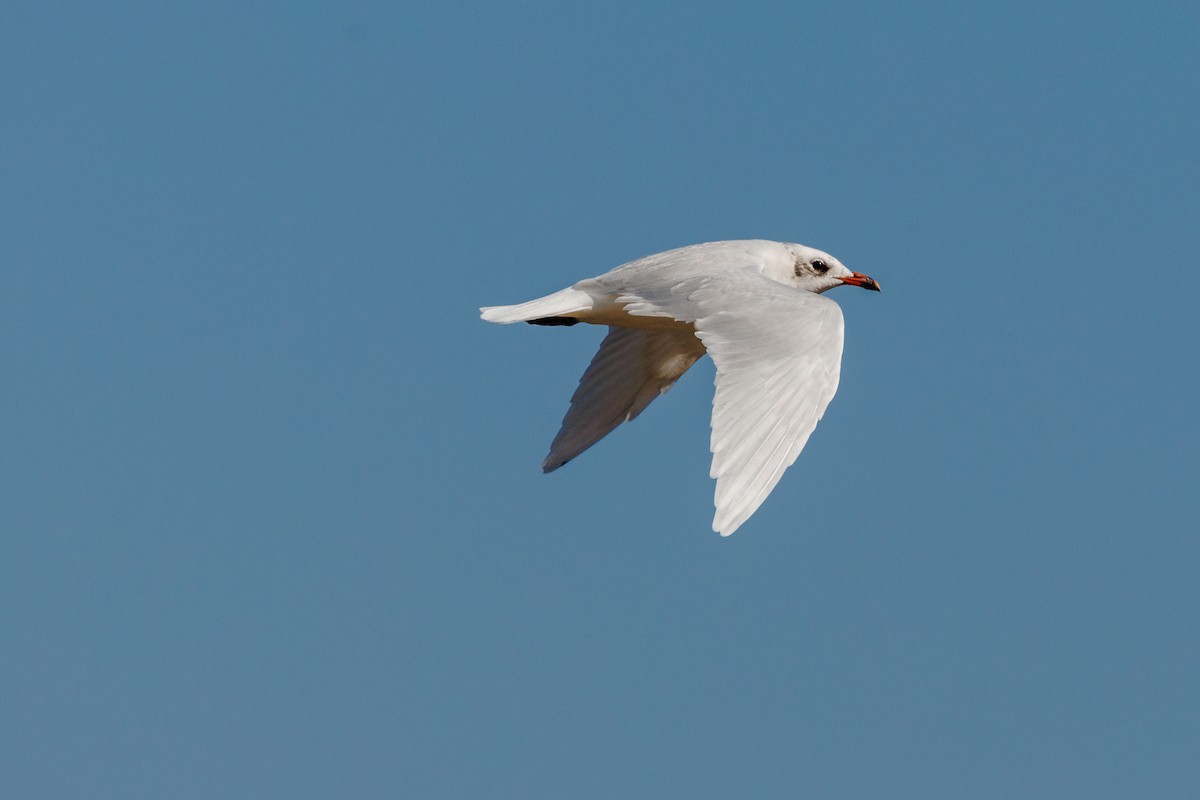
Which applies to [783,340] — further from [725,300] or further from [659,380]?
[659,380]

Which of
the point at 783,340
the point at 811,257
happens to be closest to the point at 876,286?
the point at 811,257

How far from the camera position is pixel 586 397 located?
41.6 feet

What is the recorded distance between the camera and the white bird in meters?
9.04

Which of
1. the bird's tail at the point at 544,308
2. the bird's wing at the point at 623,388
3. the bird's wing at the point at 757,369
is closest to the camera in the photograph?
the bird's wing at the point at 757,369

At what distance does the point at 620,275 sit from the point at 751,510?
125 inches

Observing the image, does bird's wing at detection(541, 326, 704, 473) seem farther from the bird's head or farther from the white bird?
the bird's head

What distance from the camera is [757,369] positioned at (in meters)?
9.55

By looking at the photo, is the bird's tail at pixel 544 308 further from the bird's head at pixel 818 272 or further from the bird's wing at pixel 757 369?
the bird's head at pixel 818 272

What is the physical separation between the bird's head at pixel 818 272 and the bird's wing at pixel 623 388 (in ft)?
2.72

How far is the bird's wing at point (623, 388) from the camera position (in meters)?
12.6

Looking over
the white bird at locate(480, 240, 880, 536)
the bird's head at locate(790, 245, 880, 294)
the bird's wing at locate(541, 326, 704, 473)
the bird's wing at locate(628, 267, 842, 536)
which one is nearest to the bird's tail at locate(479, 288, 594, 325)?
the white bird at locate(480, 240, 880, 536)

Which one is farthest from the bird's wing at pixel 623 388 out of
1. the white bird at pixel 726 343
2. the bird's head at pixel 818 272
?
the bird's head at pixel 818 272

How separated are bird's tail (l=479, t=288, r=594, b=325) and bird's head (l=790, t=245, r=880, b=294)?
1791mm

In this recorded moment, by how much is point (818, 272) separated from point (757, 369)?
133 inches
